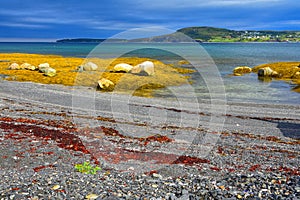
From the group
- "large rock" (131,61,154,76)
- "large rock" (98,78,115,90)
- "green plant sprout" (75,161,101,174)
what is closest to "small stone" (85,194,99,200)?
"green plant sprout" (75,161,101,174)

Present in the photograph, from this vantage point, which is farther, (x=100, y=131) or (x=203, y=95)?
(x=203, y=95)

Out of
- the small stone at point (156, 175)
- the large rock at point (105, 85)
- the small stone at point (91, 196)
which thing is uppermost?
the large rock at point (105, 85)

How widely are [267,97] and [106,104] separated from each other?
22.2 m

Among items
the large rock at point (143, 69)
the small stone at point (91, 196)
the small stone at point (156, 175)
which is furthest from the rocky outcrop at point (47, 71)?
the small stone at point (91, 196)

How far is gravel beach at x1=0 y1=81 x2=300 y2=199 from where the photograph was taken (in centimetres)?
1012

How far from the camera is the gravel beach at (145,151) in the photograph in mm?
10125

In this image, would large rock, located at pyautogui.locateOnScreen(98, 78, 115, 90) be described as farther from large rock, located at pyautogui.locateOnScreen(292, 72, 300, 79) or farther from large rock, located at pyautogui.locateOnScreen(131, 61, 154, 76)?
large rock, located at pyautogui.locateOnScreen(292, 72, 300, 79)

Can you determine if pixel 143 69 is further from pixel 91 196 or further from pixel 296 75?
pixel 91 196

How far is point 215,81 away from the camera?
54312 millimetres

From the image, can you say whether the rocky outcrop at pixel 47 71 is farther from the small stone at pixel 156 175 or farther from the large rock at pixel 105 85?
the small stone at pixel 156 175

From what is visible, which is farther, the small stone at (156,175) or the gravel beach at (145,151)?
the small stone at (156,175)

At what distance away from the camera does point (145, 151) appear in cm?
1567

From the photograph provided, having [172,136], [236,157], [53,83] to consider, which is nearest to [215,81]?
[53,83]

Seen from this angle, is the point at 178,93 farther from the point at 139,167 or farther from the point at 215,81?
the point at 139,167
